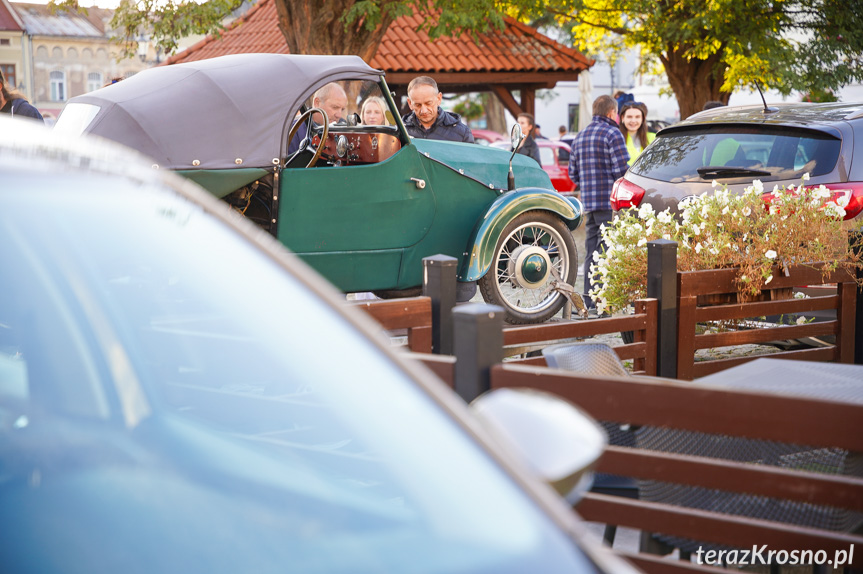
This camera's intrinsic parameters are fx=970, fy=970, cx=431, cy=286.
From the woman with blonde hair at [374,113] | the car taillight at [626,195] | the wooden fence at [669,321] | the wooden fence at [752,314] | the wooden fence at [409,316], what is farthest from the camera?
the woman with blonde hair at [374,113]

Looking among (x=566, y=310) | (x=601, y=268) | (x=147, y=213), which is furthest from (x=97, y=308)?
(x=566, y=310)

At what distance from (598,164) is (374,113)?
2.18 meters

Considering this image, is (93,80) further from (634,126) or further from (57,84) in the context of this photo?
(634,126)

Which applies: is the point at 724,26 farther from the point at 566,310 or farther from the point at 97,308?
the point at 97,308

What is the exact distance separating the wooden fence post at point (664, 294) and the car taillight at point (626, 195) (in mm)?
2609

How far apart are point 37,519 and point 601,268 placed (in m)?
4.35

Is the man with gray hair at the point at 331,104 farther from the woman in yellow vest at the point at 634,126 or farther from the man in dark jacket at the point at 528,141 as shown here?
the man in dark jacket at the point at 528,141

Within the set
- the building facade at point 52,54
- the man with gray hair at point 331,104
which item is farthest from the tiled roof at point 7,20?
the man with gray hair at point 331,104

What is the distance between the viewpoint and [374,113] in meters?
8.30

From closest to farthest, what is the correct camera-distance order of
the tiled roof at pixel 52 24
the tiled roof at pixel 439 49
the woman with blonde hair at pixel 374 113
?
the woman with blonde hair at pixel 374 113 < the tiled roof at pixel 439 49 < the tiled roof at pixel 52 24

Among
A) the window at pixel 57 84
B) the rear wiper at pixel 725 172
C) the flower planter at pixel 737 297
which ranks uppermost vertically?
the window at pixel 57 84

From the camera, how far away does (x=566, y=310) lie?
8008 mm

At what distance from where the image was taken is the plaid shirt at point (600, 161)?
29.4 ft

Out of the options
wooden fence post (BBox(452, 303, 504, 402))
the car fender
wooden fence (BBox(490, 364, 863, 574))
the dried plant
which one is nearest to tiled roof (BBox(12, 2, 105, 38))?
the car fender
